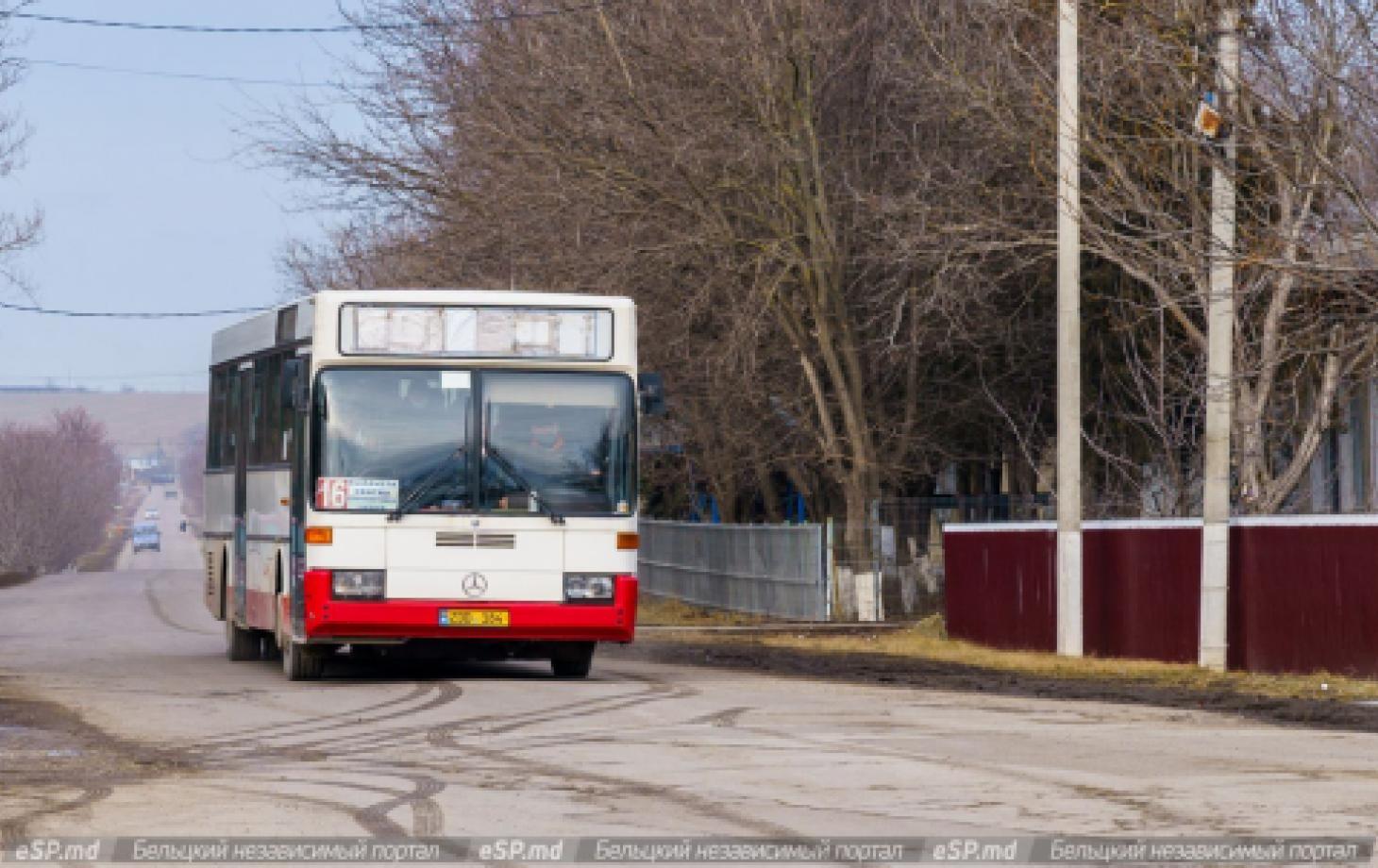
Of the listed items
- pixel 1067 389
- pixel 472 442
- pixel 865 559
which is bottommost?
pixel 865 559

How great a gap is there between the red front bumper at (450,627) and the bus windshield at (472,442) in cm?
72

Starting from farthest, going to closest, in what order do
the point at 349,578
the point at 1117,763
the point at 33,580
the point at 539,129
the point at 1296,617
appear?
the point at 33,580 → the point at 539,129 → the point at 1296,617 → the point at 349,578 → the point at 1117,763

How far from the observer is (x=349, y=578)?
18484 mm

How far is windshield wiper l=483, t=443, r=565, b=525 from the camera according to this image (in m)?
18.8

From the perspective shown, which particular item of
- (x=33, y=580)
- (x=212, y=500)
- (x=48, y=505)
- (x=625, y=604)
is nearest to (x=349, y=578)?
(x=625, y=604)

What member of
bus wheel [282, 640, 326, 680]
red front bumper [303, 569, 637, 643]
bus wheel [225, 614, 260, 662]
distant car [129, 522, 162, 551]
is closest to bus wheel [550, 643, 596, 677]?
red front bumper [303, 569, 637, 643]

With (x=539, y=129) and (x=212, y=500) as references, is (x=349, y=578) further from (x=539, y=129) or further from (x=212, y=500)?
(x=539, y=129)

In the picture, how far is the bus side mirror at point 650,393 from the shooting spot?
18938mm

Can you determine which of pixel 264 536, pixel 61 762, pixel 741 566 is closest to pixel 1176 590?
pixel 264 536

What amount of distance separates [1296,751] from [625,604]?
6.76m

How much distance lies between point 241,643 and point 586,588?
20.5ft

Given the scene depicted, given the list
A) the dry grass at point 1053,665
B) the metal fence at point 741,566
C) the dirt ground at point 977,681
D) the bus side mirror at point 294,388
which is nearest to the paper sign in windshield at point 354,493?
the bus side mirror at point 294,388

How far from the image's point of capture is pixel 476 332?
19.0 meters

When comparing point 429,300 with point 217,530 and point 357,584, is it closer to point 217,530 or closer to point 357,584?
point 357,584
